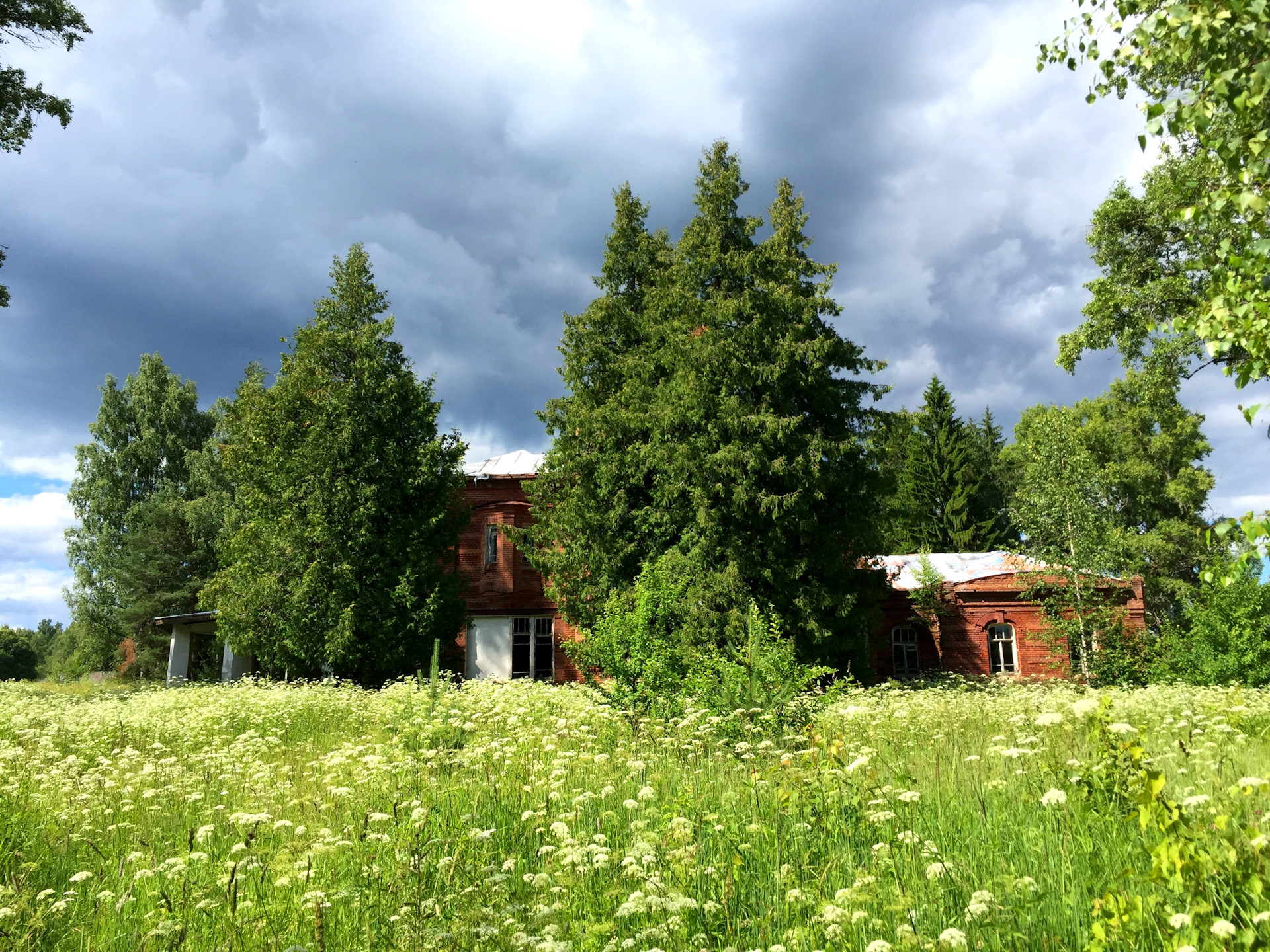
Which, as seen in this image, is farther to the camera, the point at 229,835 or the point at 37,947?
the point at 229,835

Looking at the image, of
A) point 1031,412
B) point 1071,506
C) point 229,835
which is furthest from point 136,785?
point 1031,412

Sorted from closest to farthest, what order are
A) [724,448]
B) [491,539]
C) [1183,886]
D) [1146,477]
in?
[1183,886] < [724,448] < [491,539] < [1146,477]

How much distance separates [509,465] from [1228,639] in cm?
2626

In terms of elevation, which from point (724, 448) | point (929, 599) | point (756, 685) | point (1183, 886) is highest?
point (724, 448)

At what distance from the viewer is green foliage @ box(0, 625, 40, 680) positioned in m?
85.8

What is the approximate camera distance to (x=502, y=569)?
31375 mm

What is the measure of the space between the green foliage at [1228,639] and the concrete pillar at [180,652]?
123 ft

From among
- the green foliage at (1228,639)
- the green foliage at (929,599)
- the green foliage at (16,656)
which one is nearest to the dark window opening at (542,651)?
the green foliage at (929,599)

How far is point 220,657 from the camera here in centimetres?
3606

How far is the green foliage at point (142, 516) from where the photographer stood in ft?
131

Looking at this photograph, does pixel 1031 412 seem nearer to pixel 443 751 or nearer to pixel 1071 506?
pixel 1071 506

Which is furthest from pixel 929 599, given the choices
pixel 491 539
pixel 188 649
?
pixel 188 649

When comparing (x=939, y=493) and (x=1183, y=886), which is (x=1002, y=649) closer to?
(x=939, y=493)

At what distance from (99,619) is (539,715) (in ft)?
143
